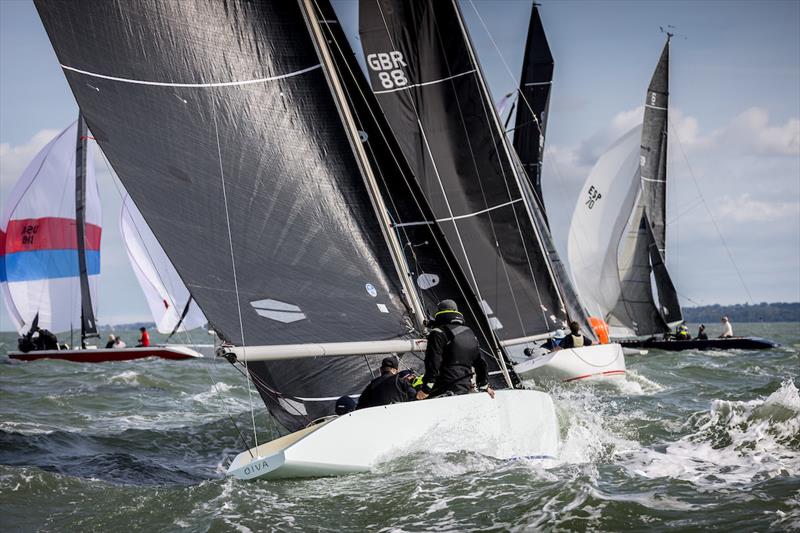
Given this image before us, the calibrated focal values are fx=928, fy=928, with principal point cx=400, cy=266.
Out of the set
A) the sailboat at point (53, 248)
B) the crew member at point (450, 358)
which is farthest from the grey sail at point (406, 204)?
the sailboat at point (53, 248)

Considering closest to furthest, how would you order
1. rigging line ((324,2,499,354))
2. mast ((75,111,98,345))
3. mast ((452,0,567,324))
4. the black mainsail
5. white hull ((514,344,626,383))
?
rigging line ((324,2,499,354)) → mast ((452,0,567,324)) → white hull ((514,344,626,383)) → the black mainsail → mast ((75,111,98,345))

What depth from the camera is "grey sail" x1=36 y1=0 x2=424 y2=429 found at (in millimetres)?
8469

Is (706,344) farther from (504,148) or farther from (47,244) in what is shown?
(47,244)

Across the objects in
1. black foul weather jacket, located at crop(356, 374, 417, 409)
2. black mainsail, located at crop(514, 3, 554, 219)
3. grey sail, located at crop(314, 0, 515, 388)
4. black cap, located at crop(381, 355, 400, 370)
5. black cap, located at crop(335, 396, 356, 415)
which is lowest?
black cap, located at crop(335, 396, 356, 415)

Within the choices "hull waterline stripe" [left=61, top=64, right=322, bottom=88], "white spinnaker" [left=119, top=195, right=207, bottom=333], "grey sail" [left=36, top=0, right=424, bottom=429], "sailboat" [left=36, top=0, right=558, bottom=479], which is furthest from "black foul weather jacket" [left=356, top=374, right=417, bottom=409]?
"white spinnaker" [left=119, top=195, right=207, bottom=333]

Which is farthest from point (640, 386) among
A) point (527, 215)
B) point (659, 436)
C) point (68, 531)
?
point (68, 531)

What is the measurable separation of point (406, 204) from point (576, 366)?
8.80 metres

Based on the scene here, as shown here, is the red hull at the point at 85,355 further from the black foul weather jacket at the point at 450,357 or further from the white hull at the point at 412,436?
the black foul weather jacket at the point at 450,357

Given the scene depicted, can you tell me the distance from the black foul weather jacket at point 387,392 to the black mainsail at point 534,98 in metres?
15.6

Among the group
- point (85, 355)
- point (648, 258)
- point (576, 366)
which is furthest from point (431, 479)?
point (648, 258)

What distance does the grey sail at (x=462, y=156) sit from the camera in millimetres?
16766

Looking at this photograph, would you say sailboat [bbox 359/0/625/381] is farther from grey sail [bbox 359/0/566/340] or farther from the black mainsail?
the black mainsail

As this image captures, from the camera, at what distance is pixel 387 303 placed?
8992 mm

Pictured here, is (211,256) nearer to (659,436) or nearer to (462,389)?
(462,389)
